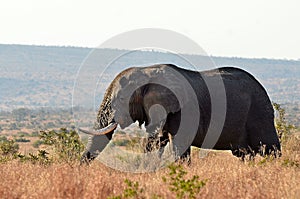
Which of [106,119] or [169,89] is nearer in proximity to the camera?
[106,119]

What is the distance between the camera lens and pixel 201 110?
11.3 metres

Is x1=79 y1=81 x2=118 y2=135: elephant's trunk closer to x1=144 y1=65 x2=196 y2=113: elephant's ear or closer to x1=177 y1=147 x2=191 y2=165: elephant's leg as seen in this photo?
x1=144 y1=65 x2=196 y2=113: elephant's ear

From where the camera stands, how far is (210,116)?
11.4m

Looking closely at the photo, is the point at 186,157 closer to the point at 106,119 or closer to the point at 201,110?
the point at 201,110

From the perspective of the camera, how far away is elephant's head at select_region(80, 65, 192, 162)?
10.6 metres

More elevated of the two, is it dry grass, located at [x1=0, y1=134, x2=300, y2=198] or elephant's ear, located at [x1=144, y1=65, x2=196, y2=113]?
elephant's ear, located at [x1=144, y1=65, x2=196, y2=113]

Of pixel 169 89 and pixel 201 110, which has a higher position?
pixel 169 89

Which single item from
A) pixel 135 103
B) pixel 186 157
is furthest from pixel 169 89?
pixel 186 157

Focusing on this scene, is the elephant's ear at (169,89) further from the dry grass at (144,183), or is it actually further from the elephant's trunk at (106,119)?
the dry grass at (144,183)

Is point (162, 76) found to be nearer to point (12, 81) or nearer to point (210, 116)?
point (210, 116)

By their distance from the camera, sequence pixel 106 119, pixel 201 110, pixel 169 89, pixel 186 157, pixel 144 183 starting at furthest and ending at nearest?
pixel 201 110
pixel 169 89
pixel 186 157
pixel 106 119
pixel 144 183

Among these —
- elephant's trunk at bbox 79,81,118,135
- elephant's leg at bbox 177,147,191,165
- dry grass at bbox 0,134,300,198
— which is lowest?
elephant's leg at bbox 177,147,191,165

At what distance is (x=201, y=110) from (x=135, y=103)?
47.4 inches

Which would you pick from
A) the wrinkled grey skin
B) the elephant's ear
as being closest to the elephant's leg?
the wrinkled grey skin
